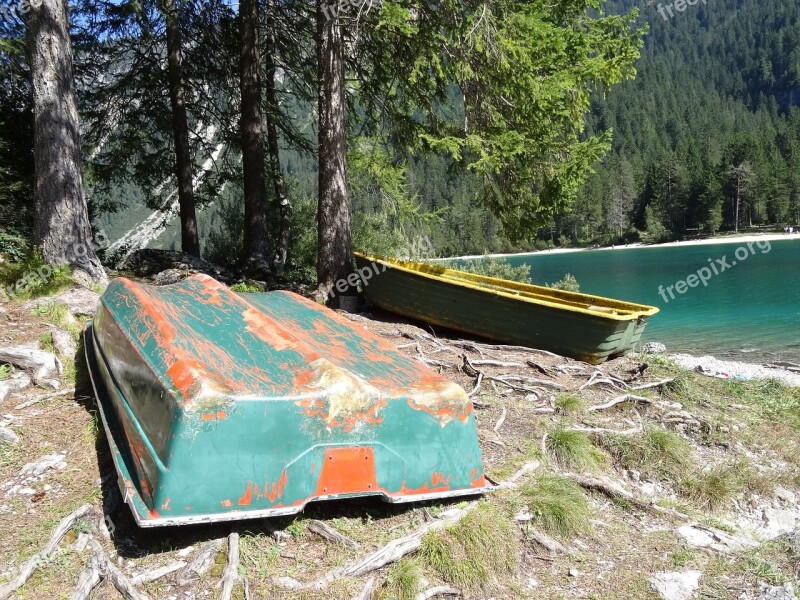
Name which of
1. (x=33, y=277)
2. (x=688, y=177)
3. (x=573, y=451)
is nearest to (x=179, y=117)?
(x=33, y=277)

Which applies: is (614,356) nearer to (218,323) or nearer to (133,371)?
(218,323)

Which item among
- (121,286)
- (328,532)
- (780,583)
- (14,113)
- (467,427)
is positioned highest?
(14,113)

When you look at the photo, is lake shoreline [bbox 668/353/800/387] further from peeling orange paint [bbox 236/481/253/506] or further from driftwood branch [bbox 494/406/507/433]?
peeling orange paint [bbox 236/481/253/506]

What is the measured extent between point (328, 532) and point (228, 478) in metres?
0.71

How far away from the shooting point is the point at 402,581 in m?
3.16

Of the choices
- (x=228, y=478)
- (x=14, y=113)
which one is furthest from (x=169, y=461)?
(x=14, y=113)

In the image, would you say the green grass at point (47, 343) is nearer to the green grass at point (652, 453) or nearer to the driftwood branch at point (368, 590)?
the driftwood branch at point (368, 590)

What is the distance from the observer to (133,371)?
150 inches

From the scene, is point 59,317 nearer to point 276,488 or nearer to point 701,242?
point 276,488

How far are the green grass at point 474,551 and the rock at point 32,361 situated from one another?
3.72 metres

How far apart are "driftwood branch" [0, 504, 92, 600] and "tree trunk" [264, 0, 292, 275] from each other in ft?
33.4

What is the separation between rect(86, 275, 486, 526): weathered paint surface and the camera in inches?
120

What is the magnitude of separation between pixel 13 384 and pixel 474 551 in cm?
395

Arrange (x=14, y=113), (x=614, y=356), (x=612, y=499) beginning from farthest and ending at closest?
(x=14, y=113)
(x=614, y=356)
(x=612, y=499)
